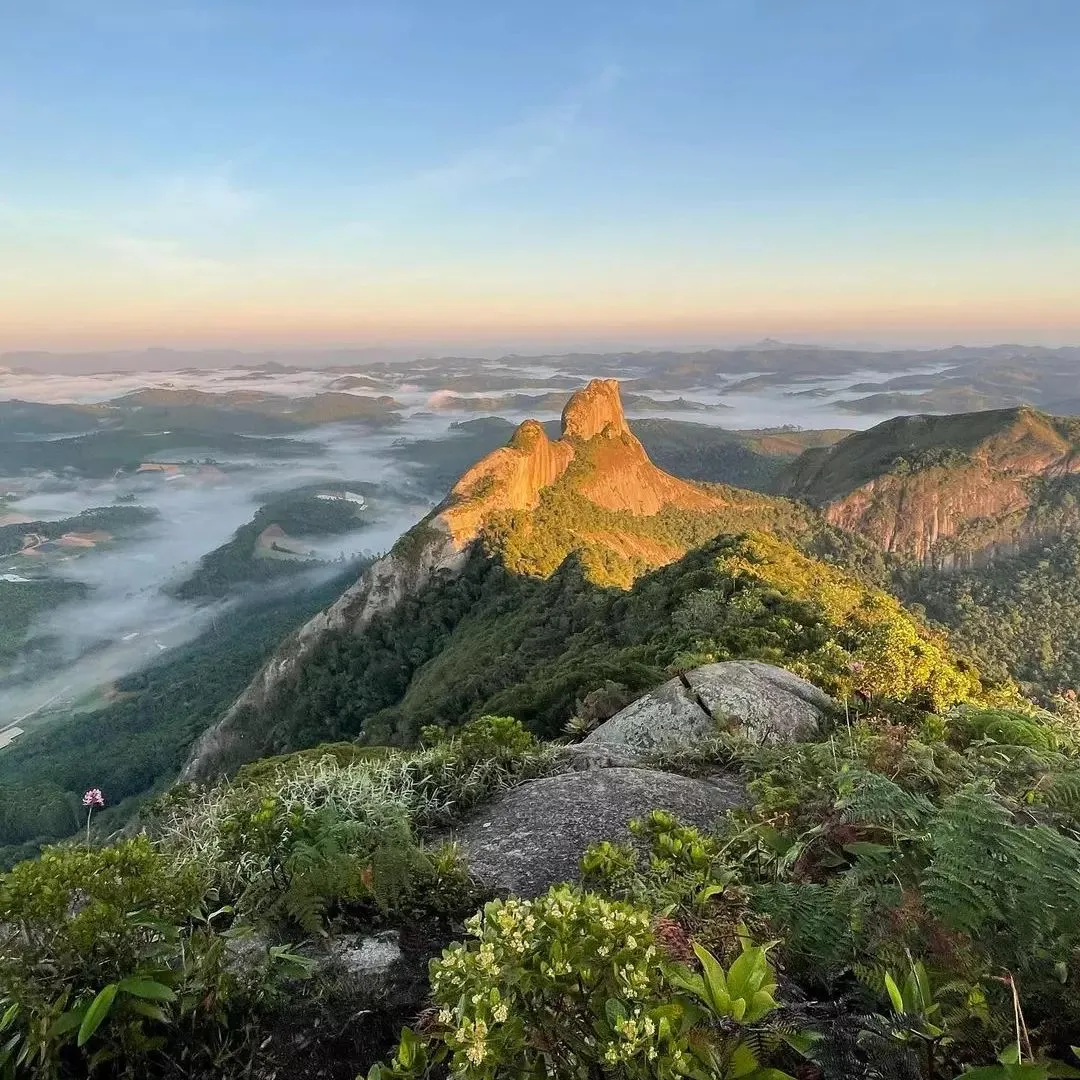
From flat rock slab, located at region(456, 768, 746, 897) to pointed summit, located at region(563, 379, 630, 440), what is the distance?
91.6 m

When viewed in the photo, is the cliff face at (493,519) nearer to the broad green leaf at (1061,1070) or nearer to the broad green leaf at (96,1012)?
the broad green leaf at (96,1012)

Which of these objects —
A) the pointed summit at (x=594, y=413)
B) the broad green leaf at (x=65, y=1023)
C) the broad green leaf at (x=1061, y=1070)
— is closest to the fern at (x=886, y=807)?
the broad green leaf at (x=1061, y=1070)

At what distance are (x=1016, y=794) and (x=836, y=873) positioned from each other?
170 centimetres

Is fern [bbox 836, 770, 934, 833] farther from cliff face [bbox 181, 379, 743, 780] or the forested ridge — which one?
cliff face [bbox 181, 379, 743, 780]

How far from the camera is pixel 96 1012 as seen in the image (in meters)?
2.45

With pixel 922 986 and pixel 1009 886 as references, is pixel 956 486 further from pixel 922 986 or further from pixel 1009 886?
pixel 922 986

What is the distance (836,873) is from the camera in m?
3.62

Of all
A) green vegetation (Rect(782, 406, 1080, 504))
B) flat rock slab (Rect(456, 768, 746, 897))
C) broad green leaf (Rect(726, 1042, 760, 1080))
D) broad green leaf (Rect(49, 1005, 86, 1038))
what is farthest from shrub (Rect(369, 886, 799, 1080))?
green vegetation (Rect(782, 406, 1080, 504))

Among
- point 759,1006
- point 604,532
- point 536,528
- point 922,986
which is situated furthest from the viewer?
point 604,532

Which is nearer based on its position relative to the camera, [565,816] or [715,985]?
[715,985]

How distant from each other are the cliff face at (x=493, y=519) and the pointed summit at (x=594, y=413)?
0.20 metres

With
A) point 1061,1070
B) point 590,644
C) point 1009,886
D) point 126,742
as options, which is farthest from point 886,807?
point 126,742

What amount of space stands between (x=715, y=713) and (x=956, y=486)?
132640 mm

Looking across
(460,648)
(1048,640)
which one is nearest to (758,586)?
(460,648)
